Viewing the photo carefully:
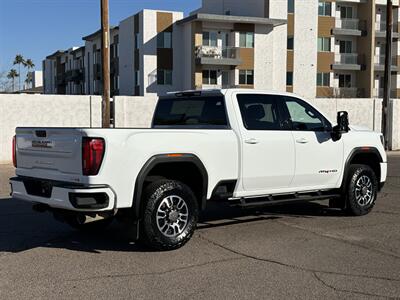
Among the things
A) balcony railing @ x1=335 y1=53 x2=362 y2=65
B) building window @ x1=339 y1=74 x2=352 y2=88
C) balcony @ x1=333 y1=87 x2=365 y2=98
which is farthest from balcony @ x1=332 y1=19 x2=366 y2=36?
balcony @ x1=333 y1=87 x2=365 y2=98

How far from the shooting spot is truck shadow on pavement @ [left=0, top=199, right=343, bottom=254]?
6836 mm

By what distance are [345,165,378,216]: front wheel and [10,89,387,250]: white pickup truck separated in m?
0.02

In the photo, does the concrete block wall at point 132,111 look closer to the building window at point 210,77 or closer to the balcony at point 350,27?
the building window at point 210,77

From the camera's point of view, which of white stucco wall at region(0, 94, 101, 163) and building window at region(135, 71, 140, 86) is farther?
building window at region(135, 71, 140, 86)

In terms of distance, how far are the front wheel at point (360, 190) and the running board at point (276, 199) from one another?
0.32 meters

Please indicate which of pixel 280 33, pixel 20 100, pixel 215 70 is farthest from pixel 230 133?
pixel 280 33

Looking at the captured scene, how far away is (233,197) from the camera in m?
7.21

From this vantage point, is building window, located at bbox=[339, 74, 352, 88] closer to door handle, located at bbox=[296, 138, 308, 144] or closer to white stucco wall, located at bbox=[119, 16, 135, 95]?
white stucco wall, located at bbox=[119, 16, 135, 95]

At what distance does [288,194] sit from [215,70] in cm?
3875

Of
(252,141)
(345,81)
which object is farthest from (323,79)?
(252,141)

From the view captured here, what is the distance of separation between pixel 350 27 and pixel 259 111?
4864 centimetres

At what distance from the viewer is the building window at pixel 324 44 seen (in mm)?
50906

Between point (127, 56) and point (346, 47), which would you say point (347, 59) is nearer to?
point (346, 47)

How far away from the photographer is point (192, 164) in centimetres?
671
